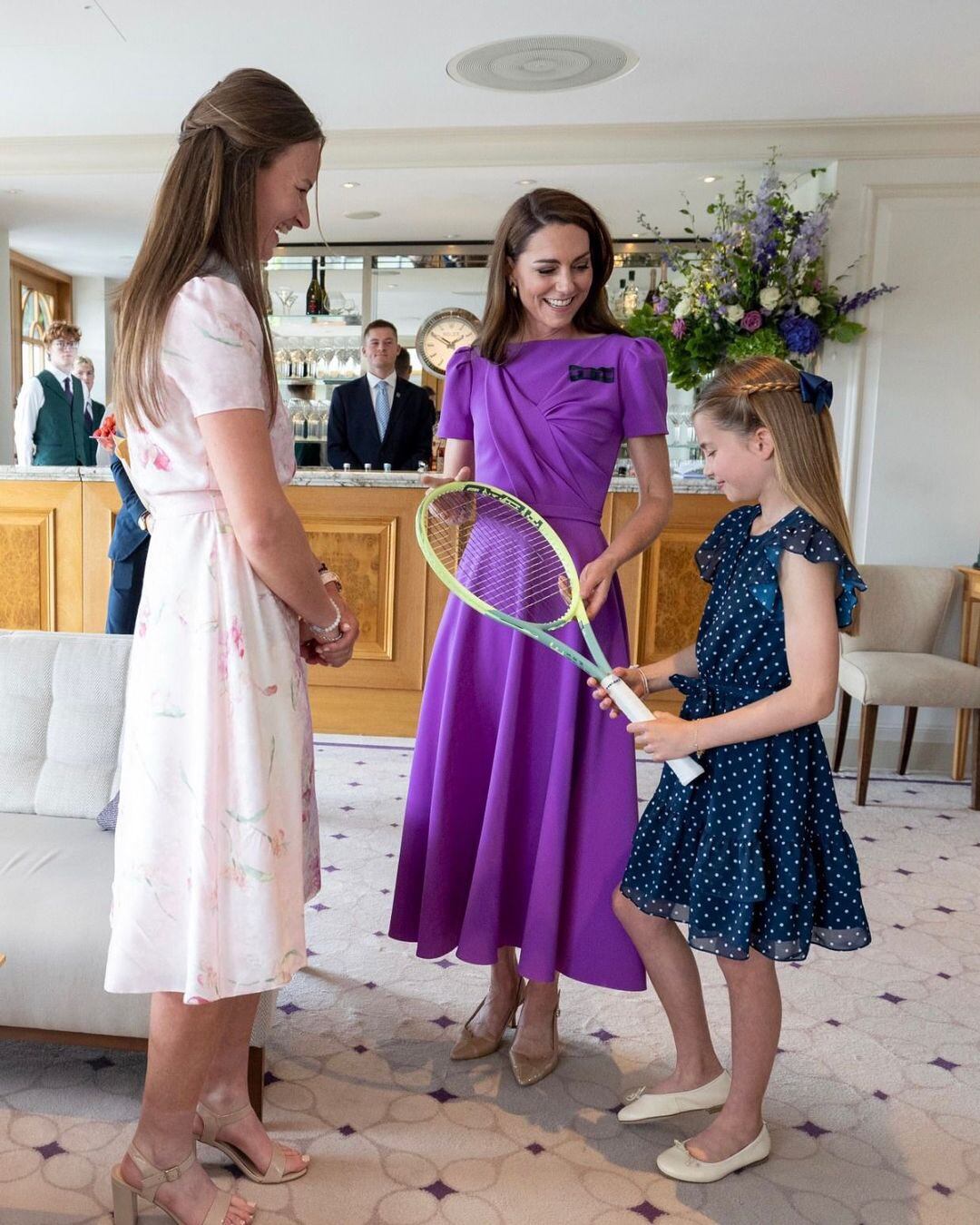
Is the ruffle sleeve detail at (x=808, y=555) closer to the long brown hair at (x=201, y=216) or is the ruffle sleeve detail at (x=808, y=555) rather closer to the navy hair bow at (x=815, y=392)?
the navy hair bow at (x=815, y=392)

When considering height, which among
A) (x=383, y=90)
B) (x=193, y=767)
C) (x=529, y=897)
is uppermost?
(x=383, y=90)

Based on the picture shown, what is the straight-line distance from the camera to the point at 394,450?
5.77m

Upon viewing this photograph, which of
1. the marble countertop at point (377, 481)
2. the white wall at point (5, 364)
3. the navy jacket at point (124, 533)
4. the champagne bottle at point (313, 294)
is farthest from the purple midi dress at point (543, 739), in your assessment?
the champagne bottle at point (313, 294)

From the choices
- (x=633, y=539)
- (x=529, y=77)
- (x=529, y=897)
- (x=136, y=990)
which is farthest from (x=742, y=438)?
(x=529, y=77)

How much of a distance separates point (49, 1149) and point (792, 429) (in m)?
1.67

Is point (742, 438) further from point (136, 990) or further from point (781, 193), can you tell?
point (781, 193)

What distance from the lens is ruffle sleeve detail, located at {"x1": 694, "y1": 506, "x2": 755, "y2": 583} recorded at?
5.66ft

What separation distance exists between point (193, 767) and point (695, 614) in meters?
3.19

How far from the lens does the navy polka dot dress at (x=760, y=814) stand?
156cm

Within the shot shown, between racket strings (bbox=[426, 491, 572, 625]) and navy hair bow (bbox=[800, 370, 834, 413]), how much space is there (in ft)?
1.62

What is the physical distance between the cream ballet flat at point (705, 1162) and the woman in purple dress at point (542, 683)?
28cm

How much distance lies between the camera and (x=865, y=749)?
3988 mm

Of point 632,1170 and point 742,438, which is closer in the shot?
point 742,438

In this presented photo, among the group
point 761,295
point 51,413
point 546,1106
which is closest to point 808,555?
point 546,1106
